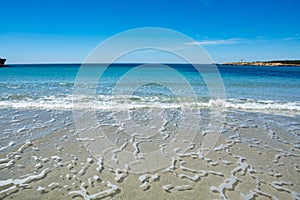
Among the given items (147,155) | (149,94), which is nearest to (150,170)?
(147,155)

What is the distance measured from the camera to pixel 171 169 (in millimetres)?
4801

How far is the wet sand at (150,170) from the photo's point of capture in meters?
3.88

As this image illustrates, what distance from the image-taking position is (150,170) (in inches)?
187

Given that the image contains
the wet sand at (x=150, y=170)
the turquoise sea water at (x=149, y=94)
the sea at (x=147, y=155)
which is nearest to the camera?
the wet sand at (x=150, y=170)

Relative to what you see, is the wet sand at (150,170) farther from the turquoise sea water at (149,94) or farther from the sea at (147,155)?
the turquoise sea water at (149,94)

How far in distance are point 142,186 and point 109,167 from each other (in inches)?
43.2

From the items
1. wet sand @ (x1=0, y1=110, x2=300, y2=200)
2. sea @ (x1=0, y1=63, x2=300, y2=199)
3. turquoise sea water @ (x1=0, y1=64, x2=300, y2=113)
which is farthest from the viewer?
turquoise sea water @ (x1=0, y1=64, x2=300, y2=113)

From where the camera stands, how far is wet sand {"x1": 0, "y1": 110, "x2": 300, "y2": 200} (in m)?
3.88

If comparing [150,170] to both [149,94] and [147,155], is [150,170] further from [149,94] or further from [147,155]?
[149,94]

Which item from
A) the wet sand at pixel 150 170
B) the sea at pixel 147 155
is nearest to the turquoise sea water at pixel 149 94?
the sea at pixel 147 155

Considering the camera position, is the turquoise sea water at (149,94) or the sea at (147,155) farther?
the turquoise sea water at (149,94)

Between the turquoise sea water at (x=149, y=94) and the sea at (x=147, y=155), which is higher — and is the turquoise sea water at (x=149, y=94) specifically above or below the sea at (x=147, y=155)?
above

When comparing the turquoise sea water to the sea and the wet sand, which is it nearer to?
the sea

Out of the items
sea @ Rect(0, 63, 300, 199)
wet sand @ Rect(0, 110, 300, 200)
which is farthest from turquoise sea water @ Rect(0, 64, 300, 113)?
wet sand @ Rect(0, 110, 300, 200)
